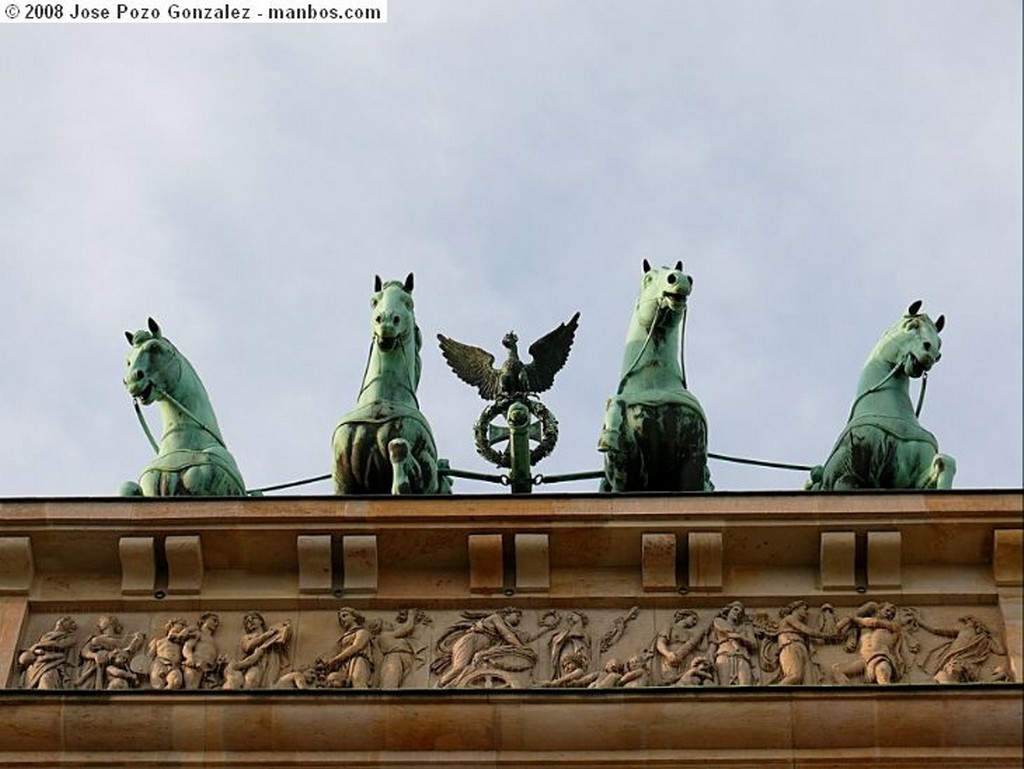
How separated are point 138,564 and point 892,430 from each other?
4985 millimetres

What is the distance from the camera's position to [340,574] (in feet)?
70.9

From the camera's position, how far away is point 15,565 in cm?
2167

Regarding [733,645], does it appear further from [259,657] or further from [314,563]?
[259,657]

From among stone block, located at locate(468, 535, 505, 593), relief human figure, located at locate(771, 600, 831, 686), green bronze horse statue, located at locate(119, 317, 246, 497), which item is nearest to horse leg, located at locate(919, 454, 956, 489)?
relief human figure, located at locate(771, 600, 831, 686)

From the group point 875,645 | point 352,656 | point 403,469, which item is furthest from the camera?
point 403,469

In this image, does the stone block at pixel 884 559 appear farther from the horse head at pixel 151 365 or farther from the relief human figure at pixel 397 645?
the horse head at pixel 151 365

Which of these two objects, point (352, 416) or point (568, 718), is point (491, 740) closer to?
point (568, 718)

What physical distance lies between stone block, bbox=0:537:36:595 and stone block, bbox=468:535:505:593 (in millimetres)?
2772

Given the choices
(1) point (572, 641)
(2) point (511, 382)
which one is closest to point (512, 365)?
(2) point (511, 382)

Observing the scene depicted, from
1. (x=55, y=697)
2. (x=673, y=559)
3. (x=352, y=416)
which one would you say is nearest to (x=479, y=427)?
(x=352, y=416)

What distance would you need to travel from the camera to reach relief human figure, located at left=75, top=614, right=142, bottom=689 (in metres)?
21.2

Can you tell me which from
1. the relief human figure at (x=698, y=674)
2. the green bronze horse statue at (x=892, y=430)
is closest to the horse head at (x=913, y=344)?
the green bronze horse statue at (x=892, y=430)

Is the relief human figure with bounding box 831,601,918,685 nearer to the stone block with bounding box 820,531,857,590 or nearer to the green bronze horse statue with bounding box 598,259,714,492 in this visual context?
the stone block with bounding box 820,531,857,590

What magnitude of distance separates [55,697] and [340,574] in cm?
205
